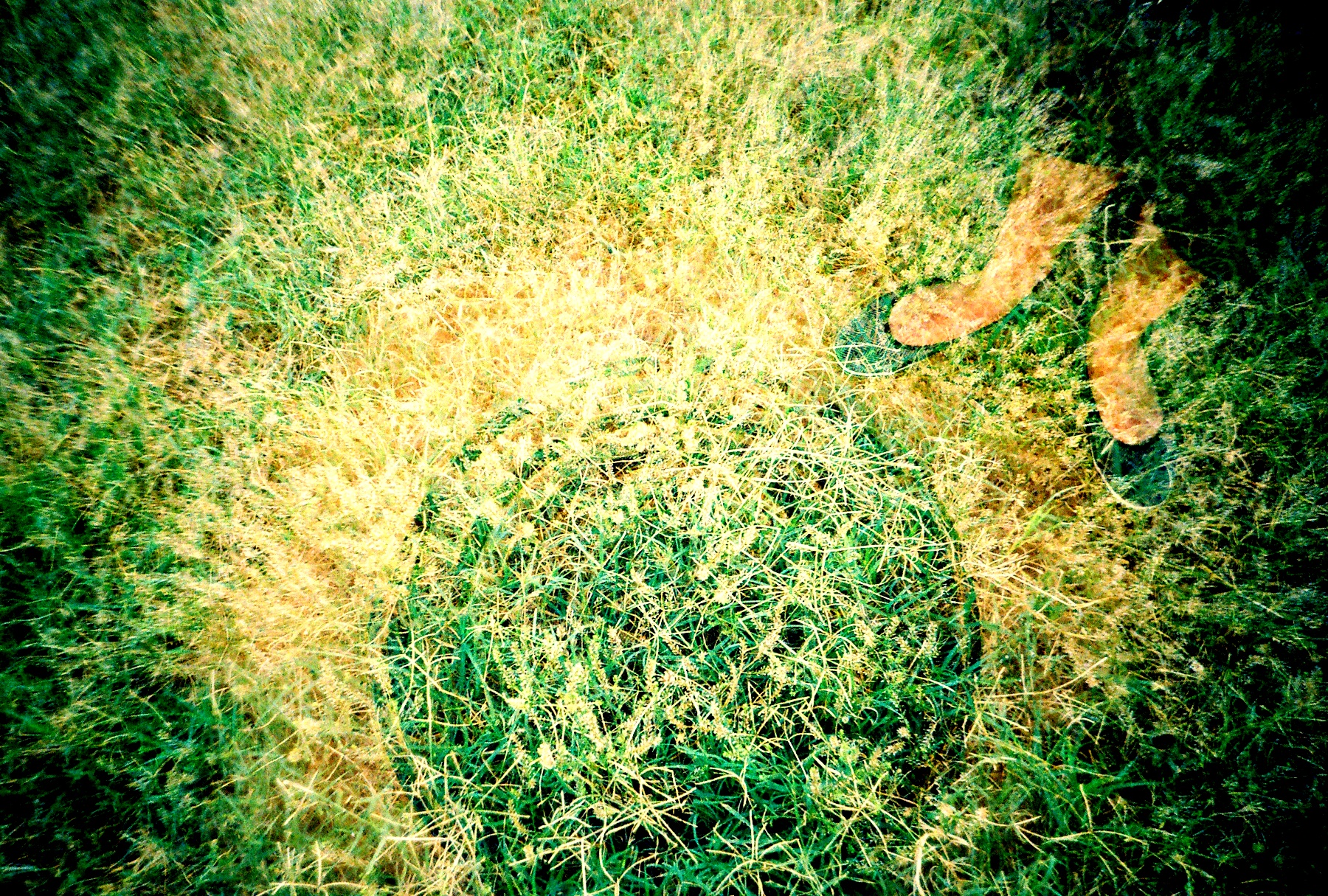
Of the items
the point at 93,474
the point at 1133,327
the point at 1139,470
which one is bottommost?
the point at 1139,470

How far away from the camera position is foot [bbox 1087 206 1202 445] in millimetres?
1509

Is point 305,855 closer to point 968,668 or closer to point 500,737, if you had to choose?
point 500,737

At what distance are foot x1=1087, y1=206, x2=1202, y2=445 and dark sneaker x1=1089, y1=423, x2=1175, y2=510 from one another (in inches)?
1.0

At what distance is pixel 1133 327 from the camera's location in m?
1.58

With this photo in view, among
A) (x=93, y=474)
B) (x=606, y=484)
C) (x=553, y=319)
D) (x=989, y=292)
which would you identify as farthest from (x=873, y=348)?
(x=93, y=474)

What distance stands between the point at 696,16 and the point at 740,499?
1.79m

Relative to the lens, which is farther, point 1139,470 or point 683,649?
point 1139,470

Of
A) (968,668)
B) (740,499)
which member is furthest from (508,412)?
(968,668)

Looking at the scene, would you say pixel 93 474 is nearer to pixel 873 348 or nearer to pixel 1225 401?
pixel 873 348

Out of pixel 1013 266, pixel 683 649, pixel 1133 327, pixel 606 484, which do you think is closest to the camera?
pixel 683 649

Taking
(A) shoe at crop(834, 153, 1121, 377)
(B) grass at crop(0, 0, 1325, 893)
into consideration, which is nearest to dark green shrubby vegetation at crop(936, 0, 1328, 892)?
(B) grass at crop(0, 0, 1325, 893)

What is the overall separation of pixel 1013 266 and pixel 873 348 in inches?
19.7

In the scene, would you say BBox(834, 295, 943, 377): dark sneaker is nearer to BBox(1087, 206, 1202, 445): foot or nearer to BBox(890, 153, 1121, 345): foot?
BBox(890, 153, 1121, 345): foot

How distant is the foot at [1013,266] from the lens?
1.66 m
